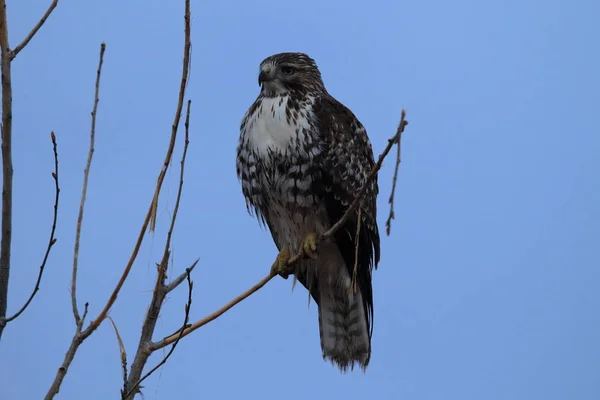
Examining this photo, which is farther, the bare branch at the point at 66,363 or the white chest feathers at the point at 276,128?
→ the white chest feathers at the point at 276,128

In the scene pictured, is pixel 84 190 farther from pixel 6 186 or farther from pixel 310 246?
pixel 310 246

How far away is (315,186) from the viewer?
5.13 m

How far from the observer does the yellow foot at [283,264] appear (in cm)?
538

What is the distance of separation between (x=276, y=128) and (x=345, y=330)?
148 cm

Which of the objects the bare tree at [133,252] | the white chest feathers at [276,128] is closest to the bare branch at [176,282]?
the bare tree at [133,252]

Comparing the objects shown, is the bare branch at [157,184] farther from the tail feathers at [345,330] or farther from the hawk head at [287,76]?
the tail feathers at [345,330]

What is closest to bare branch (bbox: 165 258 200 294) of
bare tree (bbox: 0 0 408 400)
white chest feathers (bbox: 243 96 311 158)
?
bare tree (bbox: 0 0 408 400)

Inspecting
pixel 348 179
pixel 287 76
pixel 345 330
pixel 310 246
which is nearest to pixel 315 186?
pixel 348 179

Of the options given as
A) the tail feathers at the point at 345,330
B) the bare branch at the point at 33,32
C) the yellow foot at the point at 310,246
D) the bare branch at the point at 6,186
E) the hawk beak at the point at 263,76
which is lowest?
the bare branch at the point at 6,186

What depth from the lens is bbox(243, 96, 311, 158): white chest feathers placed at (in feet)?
16.5

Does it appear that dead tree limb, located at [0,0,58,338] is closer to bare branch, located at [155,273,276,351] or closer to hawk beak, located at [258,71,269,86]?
bare branch, located at [155,273,276,351]

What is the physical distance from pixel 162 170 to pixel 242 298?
0.70 metres

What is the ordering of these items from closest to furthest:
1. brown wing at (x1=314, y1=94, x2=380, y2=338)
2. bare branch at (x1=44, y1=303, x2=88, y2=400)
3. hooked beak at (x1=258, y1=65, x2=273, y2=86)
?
bare branch at (x1=44, y1=303, x2=88, y2=400) < brown wing at (x1=314, y1=94, x2=380, y2=338) < hooked beak at (x1=258, y1=65, x2=273, y2=86)

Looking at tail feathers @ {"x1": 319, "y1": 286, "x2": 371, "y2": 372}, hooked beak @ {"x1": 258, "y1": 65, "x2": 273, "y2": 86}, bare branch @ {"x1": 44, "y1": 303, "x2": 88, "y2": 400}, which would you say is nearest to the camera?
bare branch @ {"x1": 44, "y1": 303, "x2": 88, "y2": 400}
